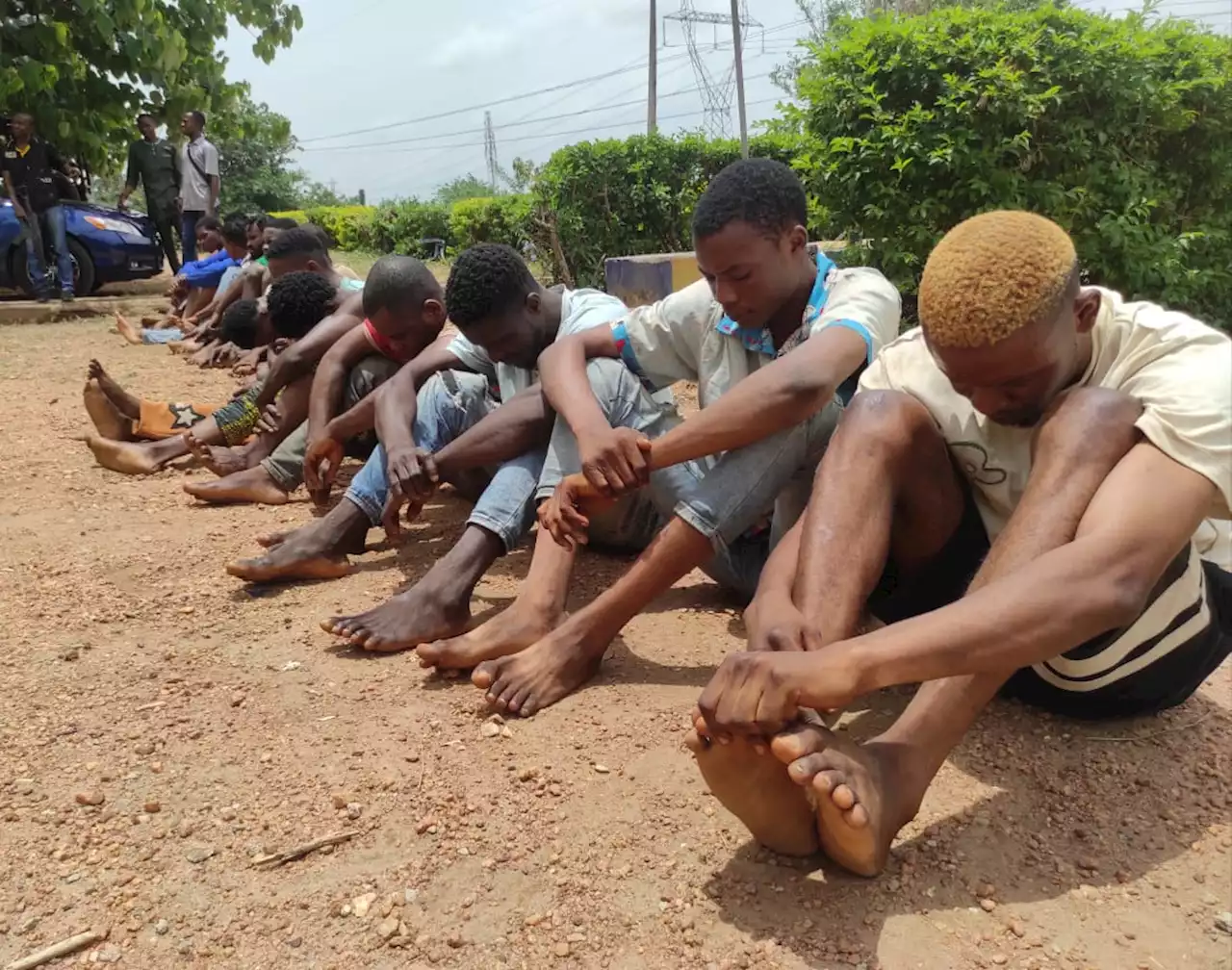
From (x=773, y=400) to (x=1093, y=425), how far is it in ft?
2.41

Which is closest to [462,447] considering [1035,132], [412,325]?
[412,325]

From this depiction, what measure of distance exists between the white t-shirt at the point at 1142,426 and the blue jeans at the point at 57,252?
34.0 ft

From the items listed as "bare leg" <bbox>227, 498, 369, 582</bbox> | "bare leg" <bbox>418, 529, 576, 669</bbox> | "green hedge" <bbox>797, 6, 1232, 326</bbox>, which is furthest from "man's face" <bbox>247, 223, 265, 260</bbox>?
"bare leg" <bbox>418, 529, 576, 669</bbox>

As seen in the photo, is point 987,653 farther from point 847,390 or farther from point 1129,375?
point 847,390

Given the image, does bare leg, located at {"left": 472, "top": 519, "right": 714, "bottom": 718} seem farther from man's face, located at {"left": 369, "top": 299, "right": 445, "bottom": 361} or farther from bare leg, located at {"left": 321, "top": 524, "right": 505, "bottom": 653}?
man's face, located at {"left": 369, "top": 299, "right": 445, "bottom": 361}

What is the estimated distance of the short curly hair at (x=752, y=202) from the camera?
2.45m

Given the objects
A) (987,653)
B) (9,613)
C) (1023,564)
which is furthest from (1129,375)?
(9,613)

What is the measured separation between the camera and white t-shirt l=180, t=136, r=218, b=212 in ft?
35.4

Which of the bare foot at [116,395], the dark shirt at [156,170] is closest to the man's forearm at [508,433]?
the bare foot at [116,395]

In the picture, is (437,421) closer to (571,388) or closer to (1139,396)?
(571,388)

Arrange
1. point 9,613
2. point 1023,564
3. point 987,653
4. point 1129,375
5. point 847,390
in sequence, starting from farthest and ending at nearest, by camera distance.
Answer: point 9,613
point 847,390
point 1129,375
point 1023,564
point 987,653

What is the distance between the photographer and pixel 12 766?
2172 millimetres

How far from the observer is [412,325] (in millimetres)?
3770

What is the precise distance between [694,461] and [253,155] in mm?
38890
